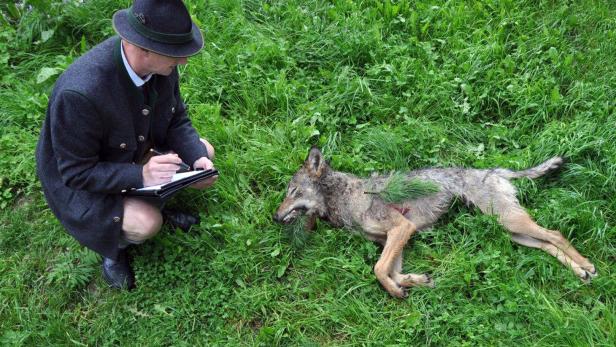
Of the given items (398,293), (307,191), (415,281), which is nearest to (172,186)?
(307,191)

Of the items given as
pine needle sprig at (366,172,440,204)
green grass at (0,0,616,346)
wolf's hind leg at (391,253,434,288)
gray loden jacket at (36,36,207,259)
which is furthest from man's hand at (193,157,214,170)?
wolf's hind leg at (391,253,434,288)

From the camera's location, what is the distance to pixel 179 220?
16.8 ft

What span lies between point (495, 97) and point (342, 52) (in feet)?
5.78

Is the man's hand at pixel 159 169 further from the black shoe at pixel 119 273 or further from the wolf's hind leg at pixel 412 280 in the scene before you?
the wolf's hind leg at pixel 412 280

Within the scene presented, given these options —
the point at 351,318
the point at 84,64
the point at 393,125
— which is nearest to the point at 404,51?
the point at 393,125

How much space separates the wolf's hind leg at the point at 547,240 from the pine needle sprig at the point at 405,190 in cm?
68

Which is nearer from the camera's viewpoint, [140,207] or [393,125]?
[140,207]

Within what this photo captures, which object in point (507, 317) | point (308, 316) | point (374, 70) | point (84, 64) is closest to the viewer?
point (84, 64)

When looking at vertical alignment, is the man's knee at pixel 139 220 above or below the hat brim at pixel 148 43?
below

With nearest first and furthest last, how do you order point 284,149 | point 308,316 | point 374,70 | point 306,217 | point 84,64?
point 84,64, point 308,316, point 306,217, point 284,149, point 374,70

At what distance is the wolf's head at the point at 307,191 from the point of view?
5125 millimetres

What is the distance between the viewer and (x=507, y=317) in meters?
4.18

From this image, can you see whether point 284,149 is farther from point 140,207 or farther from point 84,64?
point 84,64

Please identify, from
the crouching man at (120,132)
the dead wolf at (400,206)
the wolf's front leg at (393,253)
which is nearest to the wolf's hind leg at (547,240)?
→ the dead wolf at (400,206)
